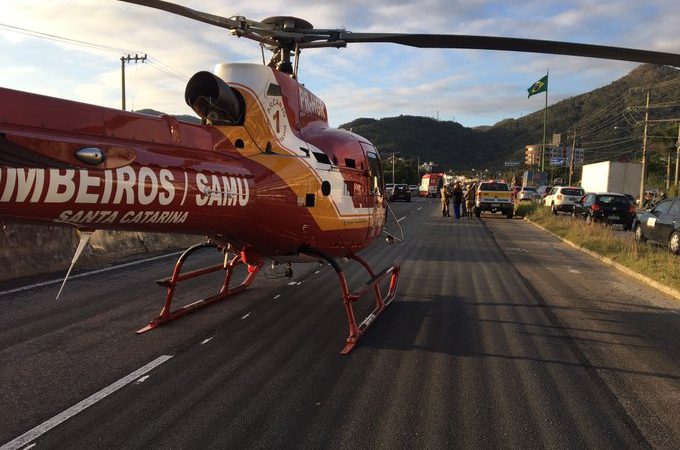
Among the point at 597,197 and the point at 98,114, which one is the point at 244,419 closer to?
the point at 98,114

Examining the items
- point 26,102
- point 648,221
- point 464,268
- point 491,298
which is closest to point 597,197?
point 648,221

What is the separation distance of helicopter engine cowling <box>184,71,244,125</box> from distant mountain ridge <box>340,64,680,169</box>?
110 metres

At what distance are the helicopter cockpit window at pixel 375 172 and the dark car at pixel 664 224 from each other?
9842 mm

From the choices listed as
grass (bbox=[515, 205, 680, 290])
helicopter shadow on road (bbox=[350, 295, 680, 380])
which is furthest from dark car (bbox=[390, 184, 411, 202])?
helicopter shadow on road (bbox=[350, 295, 680, 380])

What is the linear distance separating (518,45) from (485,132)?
155 metres

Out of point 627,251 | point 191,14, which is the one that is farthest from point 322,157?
point 627,251

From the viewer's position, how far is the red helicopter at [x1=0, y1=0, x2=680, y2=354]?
11.3ft

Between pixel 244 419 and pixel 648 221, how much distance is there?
15108 millimetres

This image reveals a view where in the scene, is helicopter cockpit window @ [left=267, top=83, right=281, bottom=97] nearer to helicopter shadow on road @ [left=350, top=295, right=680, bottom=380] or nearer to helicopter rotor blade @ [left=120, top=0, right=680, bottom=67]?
helicopter rotor blade @ [left=120, top=0, right=680, bottom=67]

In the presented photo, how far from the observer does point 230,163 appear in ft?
16.0

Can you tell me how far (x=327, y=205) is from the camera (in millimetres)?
5965

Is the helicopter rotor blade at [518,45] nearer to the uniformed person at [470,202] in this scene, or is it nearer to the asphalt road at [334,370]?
the asphalt road at [334,370]

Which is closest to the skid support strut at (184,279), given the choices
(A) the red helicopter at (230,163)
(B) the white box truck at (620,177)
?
(A) the red helicopter at (230,163)

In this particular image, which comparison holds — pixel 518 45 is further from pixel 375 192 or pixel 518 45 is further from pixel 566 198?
pixel 566 198
